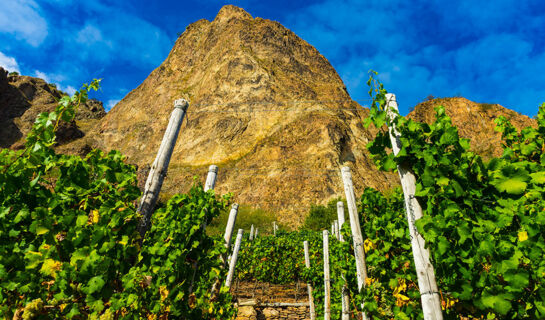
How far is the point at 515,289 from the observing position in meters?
1.86

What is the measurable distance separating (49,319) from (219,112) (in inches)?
1552

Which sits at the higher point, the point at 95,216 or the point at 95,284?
the point at 95,216

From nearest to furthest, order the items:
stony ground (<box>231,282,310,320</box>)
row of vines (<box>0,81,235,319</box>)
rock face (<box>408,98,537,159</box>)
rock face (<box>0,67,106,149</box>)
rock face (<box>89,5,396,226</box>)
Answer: row of vines (<box>0,81,235,319</box>), stony ground (<box>231,282,310,320</box>), rock face (<box>89,5,396,226</box>), rock face (<box>408,98,537,159</box>), rock face (<box>0,67,106,149</box>)

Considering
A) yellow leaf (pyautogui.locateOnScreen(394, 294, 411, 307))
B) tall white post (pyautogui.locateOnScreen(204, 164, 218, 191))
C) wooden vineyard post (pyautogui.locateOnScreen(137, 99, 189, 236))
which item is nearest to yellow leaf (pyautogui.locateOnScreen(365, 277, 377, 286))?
yellow leaf (pyautogui.locateOnScreen(394, 294, 411, 307))

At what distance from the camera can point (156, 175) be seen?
2463 millimetres

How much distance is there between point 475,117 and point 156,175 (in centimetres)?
4860

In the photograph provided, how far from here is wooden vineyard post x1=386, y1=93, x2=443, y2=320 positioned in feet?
5.98

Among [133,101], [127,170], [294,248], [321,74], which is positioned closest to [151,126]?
[133,101]

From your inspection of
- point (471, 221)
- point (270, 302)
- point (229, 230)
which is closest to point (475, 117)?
point (270, 302)

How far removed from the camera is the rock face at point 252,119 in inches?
1156

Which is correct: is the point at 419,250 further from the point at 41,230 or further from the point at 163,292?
the point at 41,230

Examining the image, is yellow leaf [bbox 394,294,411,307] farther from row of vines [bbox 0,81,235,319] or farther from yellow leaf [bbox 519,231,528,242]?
row of vines [bbox 0,81,235,319]

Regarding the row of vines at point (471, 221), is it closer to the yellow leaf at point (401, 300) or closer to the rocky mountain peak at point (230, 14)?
the yellow leaf at point (401, 300)

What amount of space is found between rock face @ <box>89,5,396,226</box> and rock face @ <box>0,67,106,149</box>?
4.97 metres
